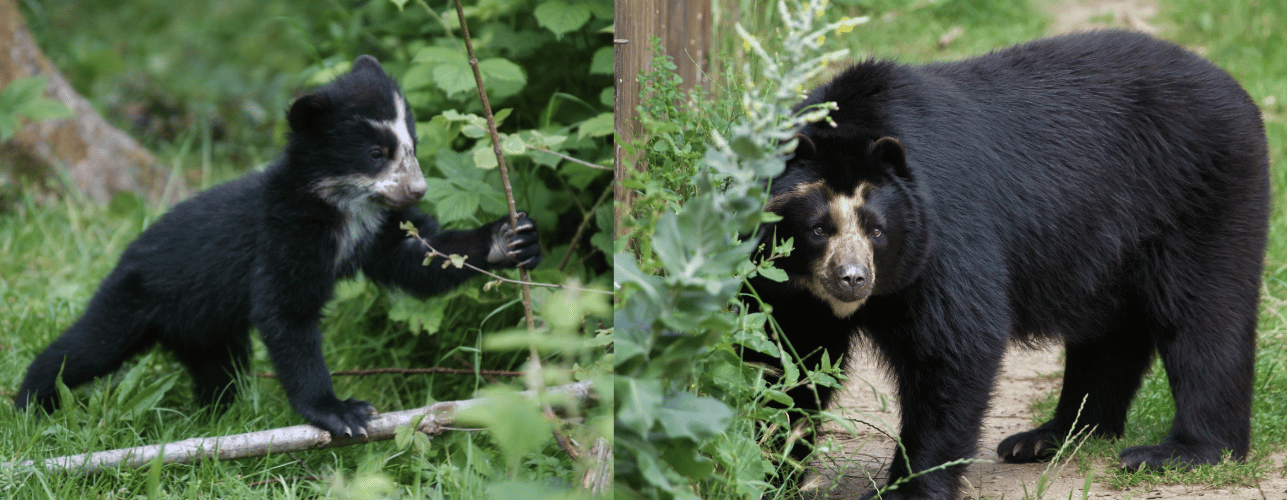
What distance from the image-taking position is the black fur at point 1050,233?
289 centimetres

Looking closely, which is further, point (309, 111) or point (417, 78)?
point (417, 78)

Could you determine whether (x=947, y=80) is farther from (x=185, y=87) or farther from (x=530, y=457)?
(x=185, y=87)

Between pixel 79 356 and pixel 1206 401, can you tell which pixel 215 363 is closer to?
pixel 79 356

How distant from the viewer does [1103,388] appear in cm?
364

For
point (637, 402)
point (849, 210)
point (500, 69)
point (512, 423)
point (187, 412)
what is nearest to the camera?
point (512, 423)

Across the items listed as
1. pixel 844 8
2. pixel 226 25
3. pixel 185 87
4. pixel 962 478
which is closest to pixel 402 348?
pixel 962 478

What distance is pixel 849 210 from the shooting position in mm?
2762

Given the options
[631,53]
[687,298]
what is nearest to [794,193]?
[631,53]

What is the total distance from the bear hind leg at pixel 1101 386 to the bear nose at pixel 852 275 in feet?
4.37

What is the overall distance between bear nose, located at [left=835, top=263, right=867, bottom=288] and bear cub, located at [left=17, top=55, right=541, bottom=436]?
118cm

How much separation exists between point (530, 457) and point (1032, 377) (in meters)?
2.27

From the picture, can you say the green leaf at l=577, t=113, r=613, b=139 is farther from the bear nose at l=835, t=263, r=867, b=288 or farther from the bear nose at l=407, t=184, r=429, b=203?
the bear nose at l=835, t=263, r=867, b=288

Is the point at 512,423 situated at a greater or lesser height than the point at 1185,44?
greater

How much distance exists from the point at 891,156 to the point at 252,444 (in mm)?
2103
